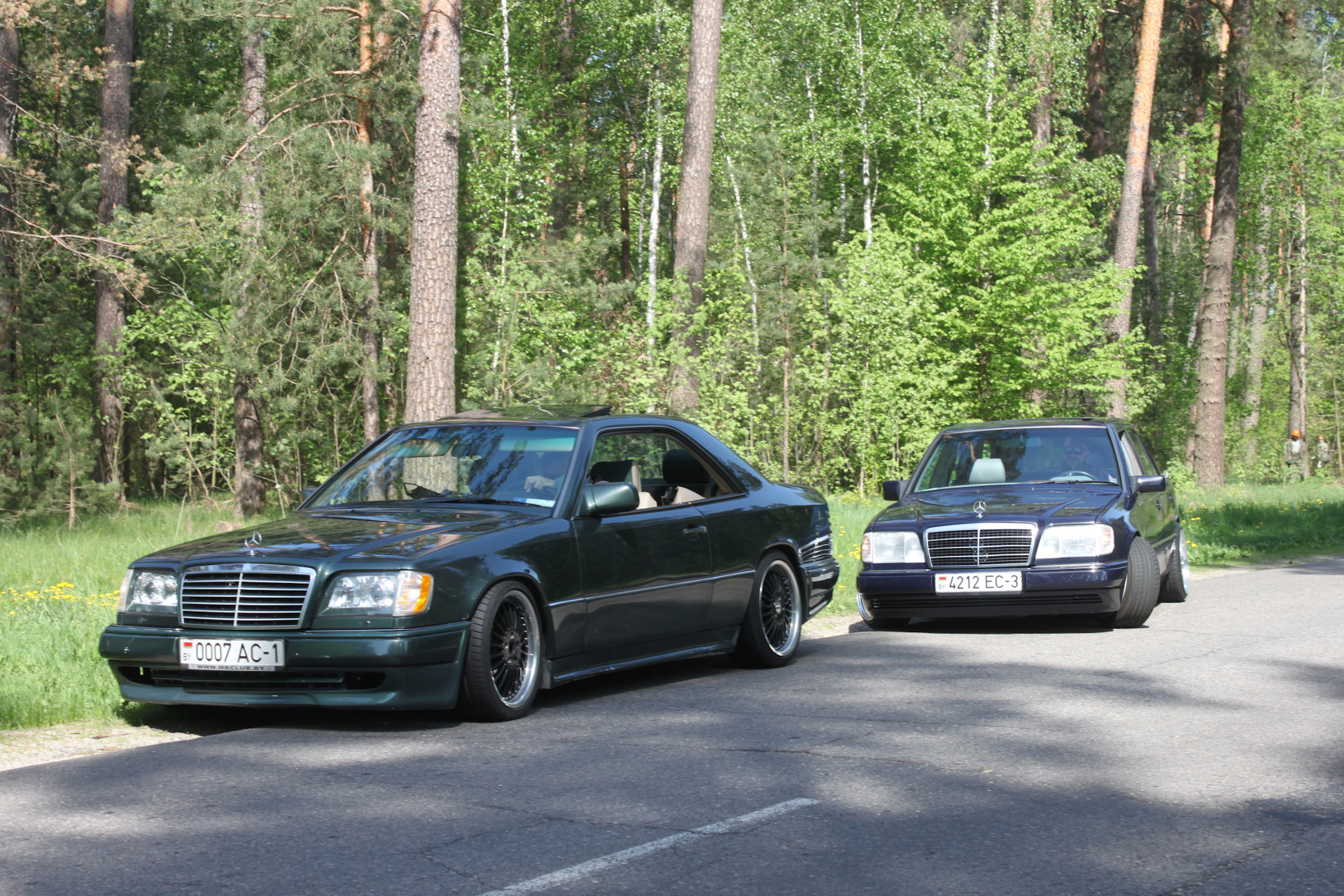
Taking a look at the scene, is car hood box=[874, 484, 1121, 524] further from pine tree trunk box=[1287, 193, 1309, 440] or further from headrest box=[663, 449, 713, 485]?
pine tree trunk box=[1287, 193, 1309, 440]

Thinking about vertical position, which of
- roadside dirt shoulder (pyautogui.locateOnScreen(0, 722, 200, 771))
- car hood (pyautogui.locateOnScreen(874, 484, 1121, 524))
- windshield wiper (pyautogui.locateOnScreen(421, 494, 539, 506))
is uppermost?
windshield wiper (pyautogui.locateOnScreen(421, 494, 539, 506))

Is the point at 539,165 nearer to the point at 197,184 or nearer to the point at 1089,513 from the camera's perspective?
the point at 197,184

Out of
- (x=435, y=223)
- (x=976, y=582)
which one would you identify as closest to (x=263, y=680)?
(x=976, y=582)

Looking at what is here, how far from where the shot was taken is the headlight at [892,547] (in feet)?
34.4

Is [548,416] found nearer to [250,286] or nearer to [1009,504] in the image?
[1009,504]

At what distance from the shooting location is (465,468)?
7.81 m

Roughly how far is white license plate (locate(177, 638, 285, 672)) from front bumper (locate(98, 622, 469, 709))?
0.10 feet

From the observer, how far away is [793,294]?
2806 centimetres

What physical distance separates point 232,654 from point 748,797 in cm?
269

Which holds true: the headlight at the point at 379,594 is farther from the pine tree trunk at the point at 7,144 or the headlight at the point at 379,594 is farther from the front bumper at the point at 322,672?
the pine tree trunk at the point at 7,144

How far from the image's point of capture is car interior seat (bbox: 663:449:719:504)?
8836 mm

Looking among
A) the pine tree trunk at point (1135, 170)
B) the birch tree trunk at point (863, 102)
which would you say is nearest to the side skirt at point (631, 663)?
the pine tree trunk at point (1135, 170)

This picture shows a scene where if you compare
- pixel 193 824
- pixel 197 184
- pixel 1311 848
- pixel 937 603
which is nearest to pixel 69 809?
pixel 193 824

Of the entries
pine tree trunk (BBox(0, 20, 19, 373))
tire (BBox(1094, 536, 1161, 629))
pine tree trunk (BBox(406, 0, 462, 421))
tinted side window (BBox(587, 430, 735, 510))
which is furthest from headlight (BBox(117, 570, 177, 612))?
pine tree trunk (BBox(0, 20, 19, 373))
